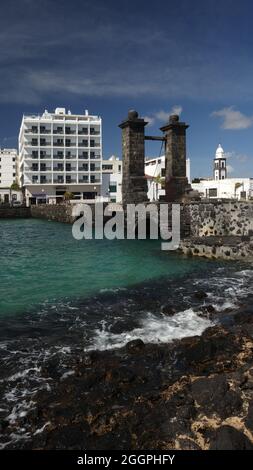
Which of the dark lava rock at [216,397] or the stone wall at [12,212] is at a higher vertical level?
the stone wall at [12,212]

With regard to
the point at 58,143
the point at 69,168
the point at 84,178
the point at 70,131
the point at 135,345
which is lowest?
the point at 135,345

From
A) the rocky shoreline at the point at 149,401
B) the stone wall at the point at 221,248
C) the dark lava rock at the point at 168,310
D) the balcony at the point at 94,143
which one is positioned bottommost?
the rocky shoreline at the point at 149,401

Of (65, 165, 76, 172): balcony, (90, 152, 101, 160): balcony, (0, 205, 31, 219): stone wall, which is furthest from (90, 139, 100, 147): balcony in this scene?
(0, 205, 31, 219): stone wall

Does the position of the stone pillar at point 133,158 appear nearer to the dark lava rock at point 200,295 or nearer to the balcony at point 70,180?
the dark lava rock at point 200,295

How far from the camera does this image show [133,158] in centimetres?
3356

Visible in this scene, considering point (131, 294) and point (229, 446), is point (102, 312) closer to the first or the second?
point (131, 294)

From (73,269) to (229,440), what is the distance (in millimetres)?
14155

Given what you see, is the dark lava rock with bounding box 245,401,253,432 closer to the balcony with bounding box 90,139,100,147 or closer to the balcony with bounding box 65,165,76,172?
the balcony with bounding box 65,165,76,172

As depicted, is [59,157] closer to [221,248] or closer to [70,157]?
[70,157]

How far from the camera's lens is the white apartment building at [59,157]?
7762 centimetres

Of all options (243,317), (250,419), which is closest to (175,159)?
(243,317)

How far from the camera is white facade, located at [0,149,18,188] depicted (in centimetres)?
10156

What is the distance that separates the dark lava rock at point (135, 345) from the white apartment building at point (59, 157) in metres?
71.2

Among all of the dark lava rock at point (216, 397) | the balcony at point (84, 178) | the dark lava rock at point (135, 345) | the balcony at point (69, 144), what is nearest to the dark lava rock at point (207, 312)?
the dark lava rock at point (135, 345)
